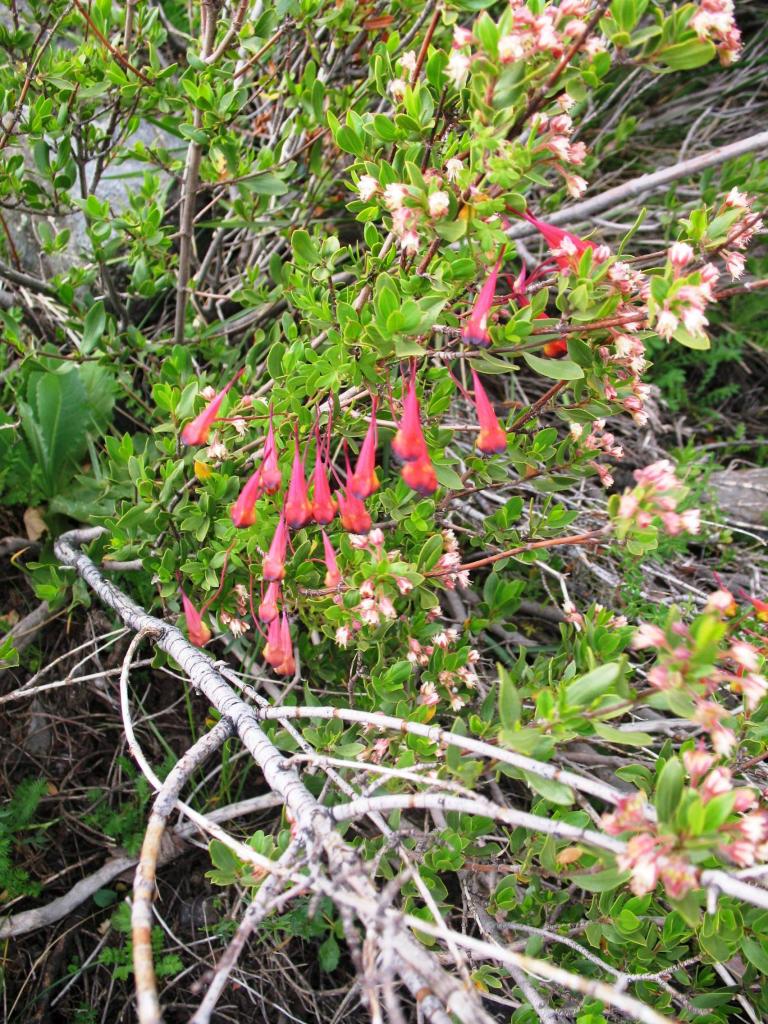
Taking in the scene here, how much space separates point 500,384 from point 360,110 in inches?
46.1

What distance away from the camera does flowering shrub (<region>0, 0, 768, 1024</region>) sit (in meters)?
1.14

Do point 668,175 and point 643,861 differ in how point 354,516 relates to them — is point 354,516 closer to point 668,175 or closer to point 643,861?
point 643,861

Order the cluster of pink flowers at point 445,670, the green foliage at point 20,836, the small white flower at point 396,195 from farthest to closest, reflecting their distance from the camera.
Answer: the green foliage at point 20,836, the cluster of pink flowers at point 445,670, the small white flower at point 396,195

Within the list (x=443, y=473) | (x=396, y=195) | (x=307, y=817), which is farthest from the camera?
(x=443, y=473)

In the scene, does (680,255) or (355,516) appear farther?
(355,516)

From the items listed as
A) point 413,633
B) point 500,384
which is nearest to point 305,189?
point 500,384

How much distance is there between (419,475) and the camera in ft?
4.19

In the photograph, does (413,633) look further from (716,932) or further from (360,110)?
(360,110)

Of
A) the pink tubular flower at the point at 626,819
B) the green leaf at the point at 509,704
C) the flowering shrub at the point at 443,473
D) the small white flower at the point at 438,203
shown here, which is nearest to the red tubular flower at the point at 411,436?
the flowering shrub at the point at 443,473

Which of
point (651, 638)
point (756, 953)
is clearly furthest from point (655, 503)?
point (756, 953)

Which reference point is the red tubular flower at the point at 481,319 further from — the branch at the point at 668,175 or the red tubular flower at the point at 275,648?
the branch at the point at 668,175

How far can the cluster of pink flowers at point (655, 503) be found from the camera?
1168mm

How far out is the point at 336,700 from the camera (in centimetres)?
204

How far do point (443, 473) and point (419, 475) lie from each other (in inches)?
11.6
